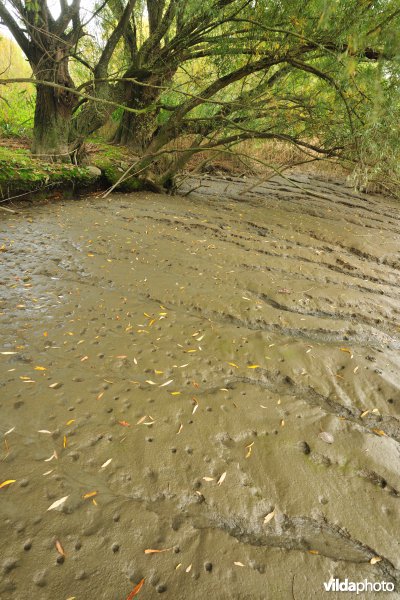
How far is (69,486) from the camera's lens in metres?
1.61

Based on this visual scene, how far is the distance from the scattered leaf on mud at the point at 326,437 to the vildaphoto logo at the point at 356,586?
667 mm

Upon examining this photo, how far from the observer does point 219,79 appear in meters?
6.35

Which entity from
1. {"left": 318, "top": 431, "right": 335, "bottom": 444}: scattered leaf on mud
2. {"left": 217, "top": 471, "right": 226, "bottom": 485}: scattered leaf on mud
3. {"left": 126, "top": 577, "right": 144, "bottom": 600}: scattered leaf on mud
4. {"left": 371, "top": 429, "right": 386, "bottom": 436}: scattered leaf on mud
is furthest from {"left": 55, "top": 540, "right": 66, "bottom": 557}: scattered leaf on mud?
{"left": 371, "top": 429, "right": 386, "bottom": 436}: scattered leaf on mud

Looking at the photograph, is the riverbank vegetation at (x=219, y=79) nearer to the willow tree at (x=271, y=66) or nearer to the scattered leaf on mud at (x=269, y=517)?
the willow tree at (x=271, y=66)

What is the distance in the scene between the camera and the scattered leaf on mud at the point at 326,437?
78.8 inches

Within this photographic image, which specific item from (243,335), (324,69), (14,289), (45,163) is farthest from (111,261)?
(324,69)

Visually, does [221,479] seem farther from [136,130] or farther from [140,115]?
[136,130]

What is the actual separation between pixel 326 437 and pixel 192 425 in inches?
30.3

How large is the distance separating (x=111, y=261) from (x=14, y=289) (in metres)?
1.08

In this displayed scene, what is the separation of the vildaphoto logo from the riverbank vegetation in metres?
3.75

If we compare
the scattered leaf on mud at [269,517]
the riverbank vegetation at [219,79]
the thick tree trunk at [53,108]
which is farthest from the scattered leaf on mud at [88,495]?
the thick tree trunk at [53,108]

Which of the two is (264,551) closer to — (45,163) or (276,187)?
(45,163)

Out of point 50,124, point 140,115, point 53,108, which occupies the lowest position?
point 50,124

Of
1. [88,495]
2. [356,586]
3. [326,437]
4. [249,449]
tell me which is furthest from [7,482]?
[326,437]
